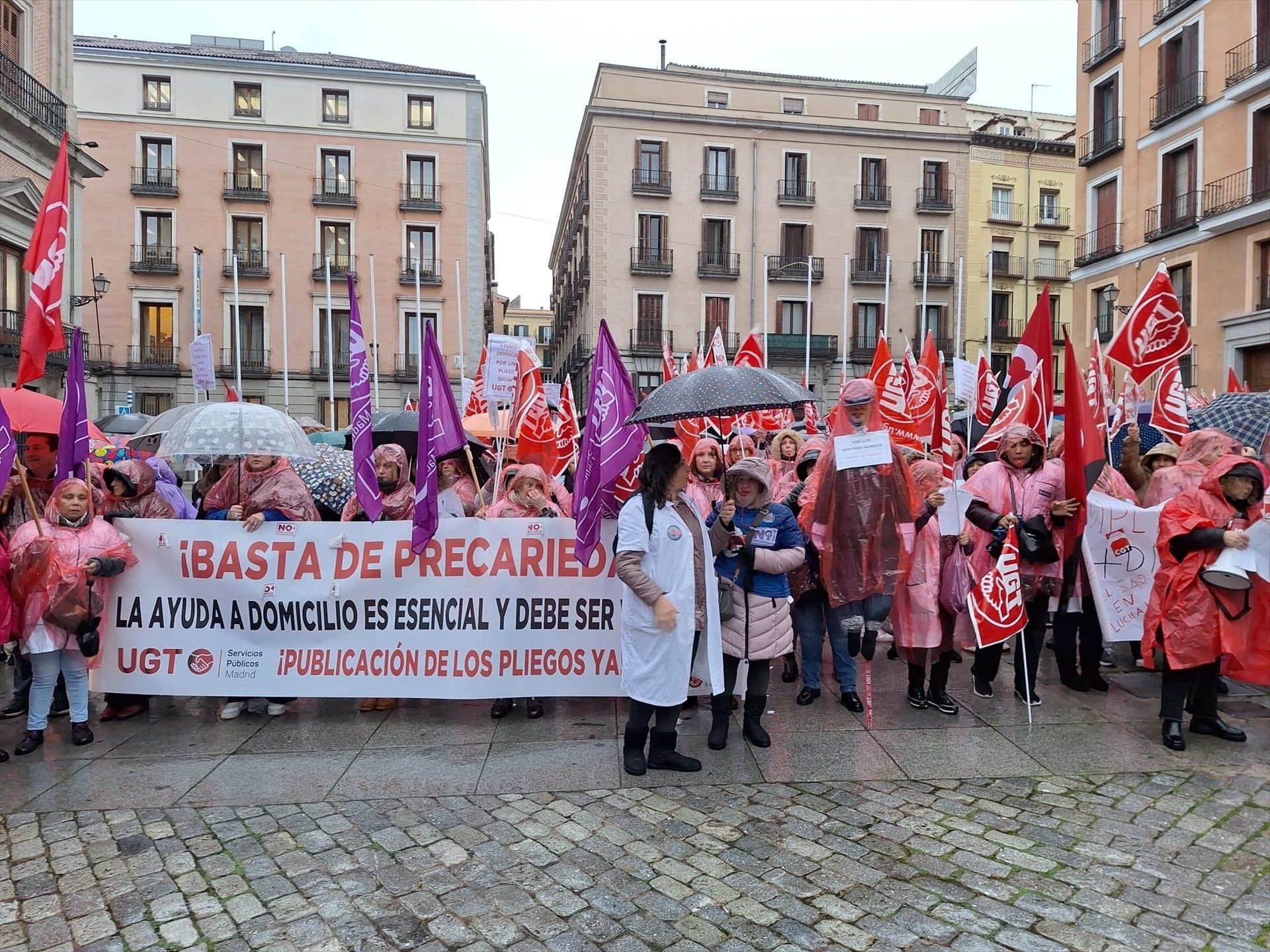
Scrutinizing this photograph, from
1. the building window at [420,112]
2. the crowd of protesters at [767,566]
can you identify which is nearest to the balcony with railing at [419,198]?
the building window at [420,112]

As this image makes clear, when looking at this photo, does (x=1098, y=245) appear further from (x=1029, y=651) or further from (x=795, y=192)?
(x=1029, y=651)

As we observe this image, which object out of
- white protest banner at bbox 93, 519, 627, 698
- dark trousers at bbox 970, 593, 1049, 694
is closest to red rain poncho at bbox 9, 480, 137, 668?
white protest banner at bbox 93, 519, 627, 698

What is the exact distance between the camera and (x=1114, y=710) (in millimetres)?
5402

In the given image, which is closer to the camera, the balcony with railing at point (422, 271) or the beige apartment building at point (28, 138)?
the beige apartment building at point (28, 138)

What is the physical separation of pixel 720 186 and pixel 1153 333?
33540 mm

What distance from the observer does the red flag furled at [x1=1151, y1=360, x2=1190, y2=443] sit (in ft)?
22.7

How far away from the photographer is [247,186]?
35156mm

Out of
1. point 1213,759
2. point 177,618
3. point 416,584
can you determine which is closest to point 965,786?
point 1213,759

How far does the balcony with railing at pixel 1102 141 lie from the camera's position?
2614 centimetres

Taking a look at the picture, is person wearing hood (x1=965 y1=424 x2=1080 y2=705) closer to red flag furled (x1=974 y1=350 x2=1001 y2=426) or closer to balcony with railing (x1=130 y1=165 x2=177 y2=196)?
red flag furled (x1=974 y1=350 x2=1001 y2=426)

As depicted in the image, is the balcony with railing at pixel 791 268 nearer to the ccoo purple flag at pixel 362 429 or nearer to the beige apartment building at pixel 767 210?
the beige apartment building at pixel 767 210

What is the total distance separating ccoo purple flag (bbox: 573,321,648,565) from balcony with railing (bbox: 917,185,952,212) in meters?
38.9

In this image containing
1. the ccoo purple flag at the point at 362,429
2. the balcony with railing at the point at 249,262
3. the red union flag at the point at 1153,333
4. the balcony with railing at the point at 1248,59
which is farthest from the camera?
the balcony with railing at the point at 249,262

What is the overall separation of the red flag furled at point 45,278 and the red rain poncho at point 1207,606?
663cm
